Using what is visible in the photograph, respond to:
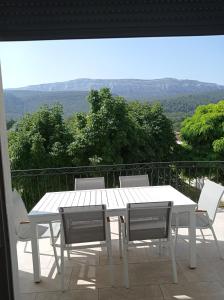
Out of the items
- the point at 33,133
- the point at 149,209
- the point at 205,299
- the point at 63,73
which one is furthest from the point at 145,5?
the point at 63,73

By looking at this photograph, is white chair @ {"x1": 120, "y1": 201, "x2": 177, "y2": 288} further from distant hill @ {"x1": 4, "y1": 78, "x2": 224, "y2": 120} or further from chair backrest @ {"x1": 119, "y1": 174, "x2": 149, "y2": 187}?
distant hill @ {"x1": 4, "y1": 78, "x2": 224, "y2": 120}

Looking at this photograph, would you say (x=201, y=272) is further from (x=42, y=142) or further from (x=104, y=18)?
(x=42, y=142)

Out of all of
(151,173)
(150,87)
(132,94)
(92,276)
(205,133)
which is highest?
(150,87)

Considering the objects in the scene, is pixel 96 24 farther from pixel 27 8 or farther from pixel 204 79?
pixel 204 79

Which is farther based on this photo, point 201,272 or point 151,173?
point 151,173

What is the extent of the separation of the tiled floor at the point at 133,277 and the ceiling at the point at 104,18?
2169 millimetres

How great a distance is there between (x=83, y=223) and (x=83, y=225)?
0.07 feet

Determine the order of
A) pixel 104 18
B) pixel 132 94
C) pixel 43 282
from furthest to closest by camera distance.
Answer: pixel 132 94, pixel 43 282, pixel 104 18

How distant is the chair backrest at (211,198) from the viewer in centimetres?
338

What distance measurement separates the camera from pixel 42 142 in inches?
428

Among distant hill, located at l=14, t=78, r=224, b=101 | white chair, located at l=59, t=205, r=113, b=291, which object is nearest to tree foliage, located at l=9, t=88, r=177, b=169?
distant hill, located at l=14, t=78, r=224, b=101

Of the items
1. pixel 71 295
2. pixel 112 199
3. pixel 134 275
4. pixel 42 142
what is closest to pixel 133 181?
pixel 112 199

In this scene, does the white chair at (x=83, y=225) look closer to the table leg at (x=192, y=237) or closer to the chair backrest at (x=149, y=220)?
the chair backrest at (x=149, y=220)

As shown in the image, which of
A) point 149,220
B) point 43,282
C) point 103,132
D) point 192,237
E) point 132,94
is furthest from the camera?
point 132,94
